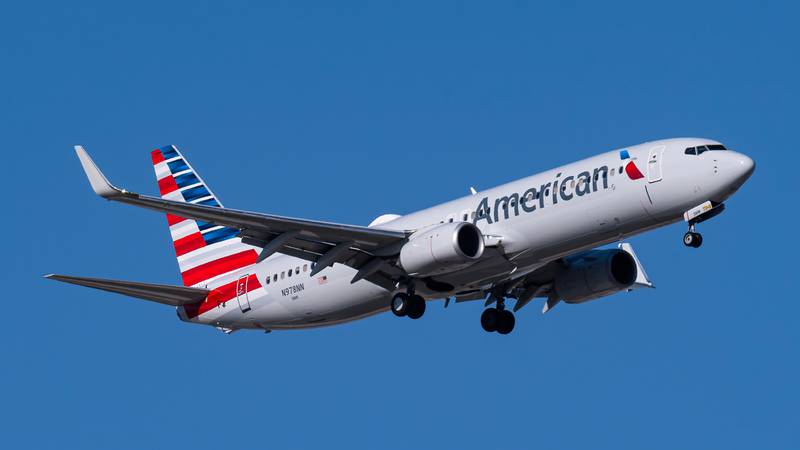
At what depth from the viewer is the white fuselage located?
140ft

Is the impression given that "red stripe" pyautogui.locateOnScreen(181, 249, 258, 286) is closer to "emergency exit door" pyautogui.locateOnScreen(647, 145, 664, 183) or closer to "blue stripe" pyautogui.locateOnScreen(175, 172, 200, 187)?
"blue stripe" pyautogui.locateOnScreen(175, 172, 200, 187)

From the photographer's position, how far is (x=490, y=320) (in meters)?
51.4

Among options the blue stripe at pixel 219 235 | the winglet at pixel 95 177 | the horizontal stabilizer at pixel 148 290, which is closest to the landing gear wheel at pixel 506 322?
the horizontal stabilizer at pixel 148 290

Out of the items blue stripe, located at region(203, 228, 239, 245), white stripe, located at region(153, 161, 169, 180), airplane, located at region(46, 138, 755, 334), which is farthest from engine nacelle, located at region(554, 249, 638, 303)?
white stripe, located at region(153, 161, 169, 180)

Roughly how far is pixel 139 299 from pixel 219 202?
343 inches

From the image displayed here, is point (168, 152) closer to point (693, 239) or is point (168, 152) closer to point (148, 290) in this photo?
point (148, 290)

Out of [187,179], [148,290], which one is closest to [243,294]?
[148,290]

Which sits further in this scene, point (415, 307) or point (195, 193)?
point (195, 193)

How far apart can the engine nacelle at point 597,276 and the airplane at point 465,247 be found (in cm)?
4

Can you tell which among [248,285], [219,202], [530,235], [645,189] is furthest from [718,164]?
[219,202]

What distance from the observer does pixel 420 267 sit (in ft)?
147

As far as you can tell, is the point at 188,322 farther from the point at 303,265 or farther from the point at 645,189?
the point at 645,189

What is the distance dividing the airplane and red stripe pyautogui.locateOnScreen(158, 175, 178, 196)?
5.07 meters

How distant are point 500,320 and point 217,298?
421 inches
